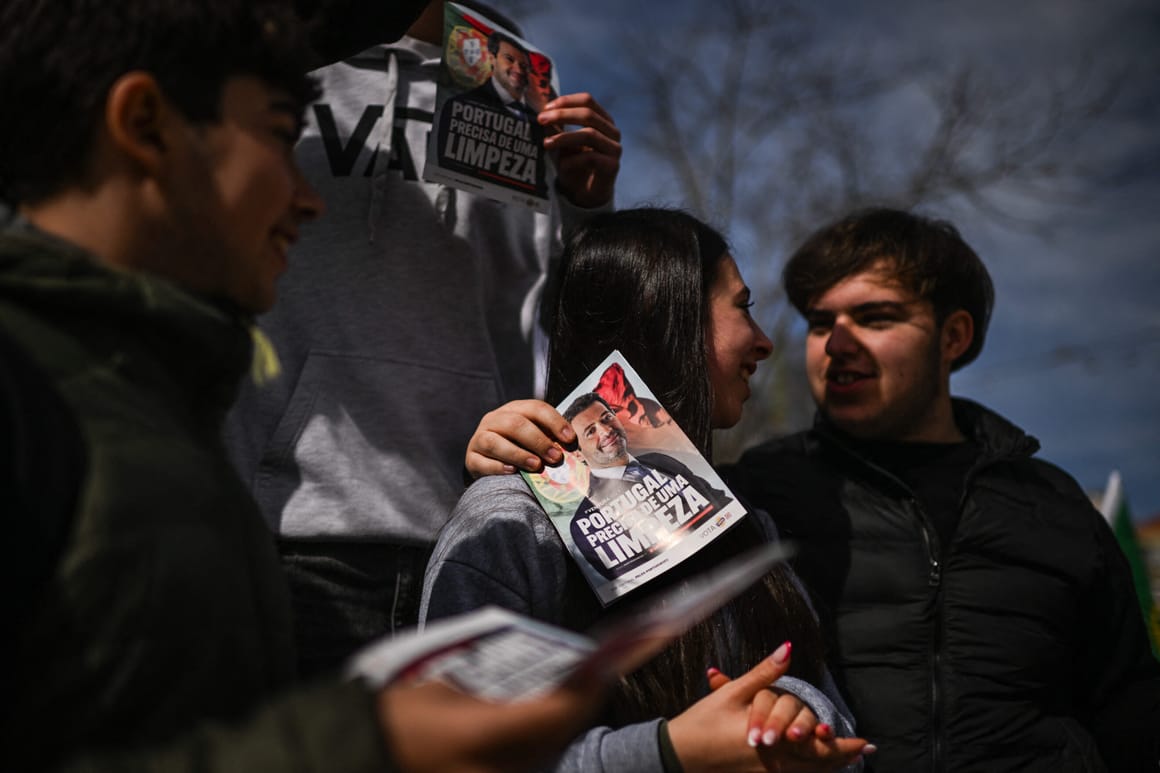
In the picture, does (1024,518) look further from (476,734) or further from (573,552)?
(476,734)

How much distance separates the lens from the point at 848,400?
2.92 m

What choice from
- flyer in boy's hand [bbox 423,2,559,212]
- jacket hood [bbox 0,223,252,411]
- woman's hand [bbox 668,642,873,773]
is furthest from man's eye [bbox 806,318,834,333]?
jacket hood [bbox 0,223,252,411]

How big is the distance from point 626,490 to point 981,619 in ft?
3.93

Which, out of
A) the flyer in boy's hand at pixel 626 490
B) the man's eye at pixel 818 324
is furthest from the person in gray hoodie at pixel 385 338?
the man's eye at pixel 818 324

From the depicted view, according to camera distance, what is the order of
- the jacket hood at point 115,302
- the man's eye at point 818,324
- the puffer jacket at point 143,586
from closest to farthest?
the puffer jacket at point 143,586
the jacket hood at point 115,302
the man's eye at point 818,324

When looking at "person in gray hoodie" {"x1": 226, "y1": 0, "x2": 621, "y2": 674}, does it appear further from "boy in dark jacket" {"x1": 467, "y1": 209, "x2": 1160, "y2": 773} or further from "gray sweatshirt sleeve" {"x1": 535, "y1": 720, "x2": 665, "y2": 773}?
"gray sweatshirt sleeve" {"x1": 535, "y1": 720, "x2": 665, "y2": 773}

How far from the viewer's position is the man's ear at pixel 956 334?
311 centimetres

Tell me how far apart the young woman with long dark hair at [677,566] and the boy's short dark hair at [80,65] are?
3.06 feet

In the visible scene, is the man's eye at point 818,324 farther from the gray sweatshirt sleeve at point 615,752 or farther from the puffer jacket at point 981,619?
the gray sweatshirt sleeve at point 615,752

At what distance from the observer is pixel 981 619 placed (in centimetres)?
250

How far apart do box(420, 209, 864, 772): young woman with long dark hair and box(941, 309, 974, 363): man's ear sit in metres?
1.09

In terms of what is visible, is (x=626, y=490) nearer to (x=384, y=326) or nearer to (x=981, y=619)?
(x=384, y=326)

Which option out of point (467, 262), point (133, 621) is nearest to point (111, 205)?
point (133, 621)

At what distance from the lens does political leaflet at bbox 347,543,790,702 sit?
82 centimetres
